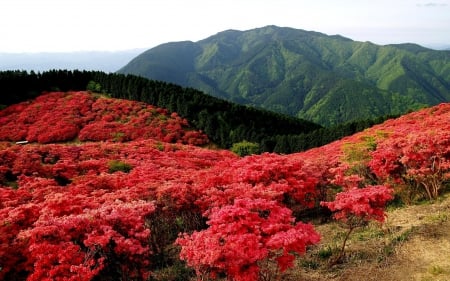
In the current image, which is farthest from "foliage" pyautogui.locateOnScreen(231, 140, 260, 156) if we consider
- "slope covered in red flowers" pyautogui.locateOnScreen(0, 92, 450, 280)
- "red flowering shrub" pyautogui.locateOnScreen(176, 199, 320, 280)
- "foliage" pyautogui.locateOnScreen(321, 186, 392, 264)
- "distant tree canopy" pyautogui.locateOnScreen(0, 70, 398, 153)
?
"red flowering shrub" pyautogui.locateOnScreen(176, 199, 320, 280)

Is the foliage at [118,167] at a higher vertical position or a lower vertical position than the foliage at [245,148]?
higher

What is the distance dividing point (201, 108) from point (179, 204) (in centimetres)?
4416

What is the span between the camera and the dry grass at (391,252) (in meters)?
12.2

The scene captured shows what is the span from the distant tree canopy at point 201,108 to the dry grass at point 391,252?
115 feet

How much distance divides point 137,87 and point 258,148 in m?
26.2

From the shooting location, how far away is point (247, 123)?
5953cm

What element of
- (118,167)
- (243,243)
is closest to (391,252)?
(243,243)

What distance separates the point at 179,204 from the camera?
1495cm

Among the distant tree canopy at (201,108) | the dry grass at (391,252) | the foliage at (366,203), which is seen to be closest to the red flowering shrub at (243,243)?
the foliage at (366,203)

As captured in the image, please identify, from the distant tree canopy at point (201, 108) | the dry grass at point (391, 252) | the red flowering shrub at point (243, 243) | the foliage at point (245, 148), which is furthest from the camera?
the distant tree canopy at point (201, 108)

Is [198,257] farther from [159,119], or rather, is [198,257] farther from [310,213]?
[159,119]

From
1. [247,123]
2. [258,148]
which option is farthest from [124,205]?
[247,123]

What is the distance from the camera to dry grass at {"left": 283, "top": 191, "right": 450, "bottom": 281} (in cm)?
1220

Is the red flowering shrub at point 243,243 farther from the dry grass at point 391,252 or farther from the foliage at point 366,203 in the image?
the dry grass at point 391,252
